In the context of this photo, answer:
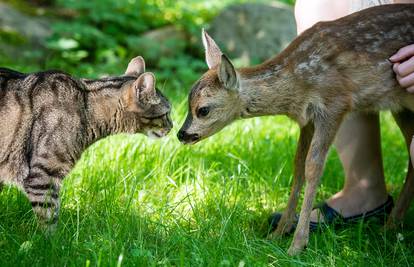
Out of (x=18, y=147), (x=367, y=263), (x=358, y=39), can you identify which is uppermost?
(x=358, y=39)

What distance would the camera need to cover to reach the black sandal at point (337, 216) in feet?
13.7

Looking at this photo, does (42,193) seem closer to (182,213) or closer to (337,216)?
(182,213)

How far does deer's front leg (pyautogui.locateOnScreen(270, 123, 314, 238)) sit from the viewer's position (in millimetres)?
4055

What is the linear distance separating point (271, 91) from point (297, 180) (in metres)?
0.68

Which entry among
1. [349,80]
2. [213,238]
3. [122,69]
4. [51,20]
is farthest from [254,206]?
[51,20]

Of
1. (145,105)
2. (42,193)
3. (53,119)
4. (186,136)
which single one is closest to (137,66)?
(145,105)

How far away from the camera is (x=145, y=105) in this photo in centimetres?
407

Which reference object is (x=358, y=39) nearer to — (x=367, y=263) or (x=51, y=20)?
(x=367, y=263)

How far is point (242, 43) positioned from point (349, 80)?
6.08 metres

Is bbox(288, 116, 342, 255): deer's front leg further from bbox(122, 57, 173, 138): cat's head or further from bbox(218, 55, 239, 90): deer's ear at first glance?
bbox(122, 57, 173, 138): cat's head

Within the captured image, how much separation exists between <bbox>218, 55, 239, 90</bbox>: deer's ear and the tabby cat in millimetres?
464

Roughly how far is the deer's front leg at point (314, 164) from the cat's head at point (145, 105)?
3.39 ft

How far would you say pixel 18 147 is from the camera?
144 inches

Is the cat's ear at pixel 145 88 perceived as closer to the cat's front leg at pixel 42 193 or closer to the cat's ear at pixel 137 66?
the cat's ear at pixel 137 66
